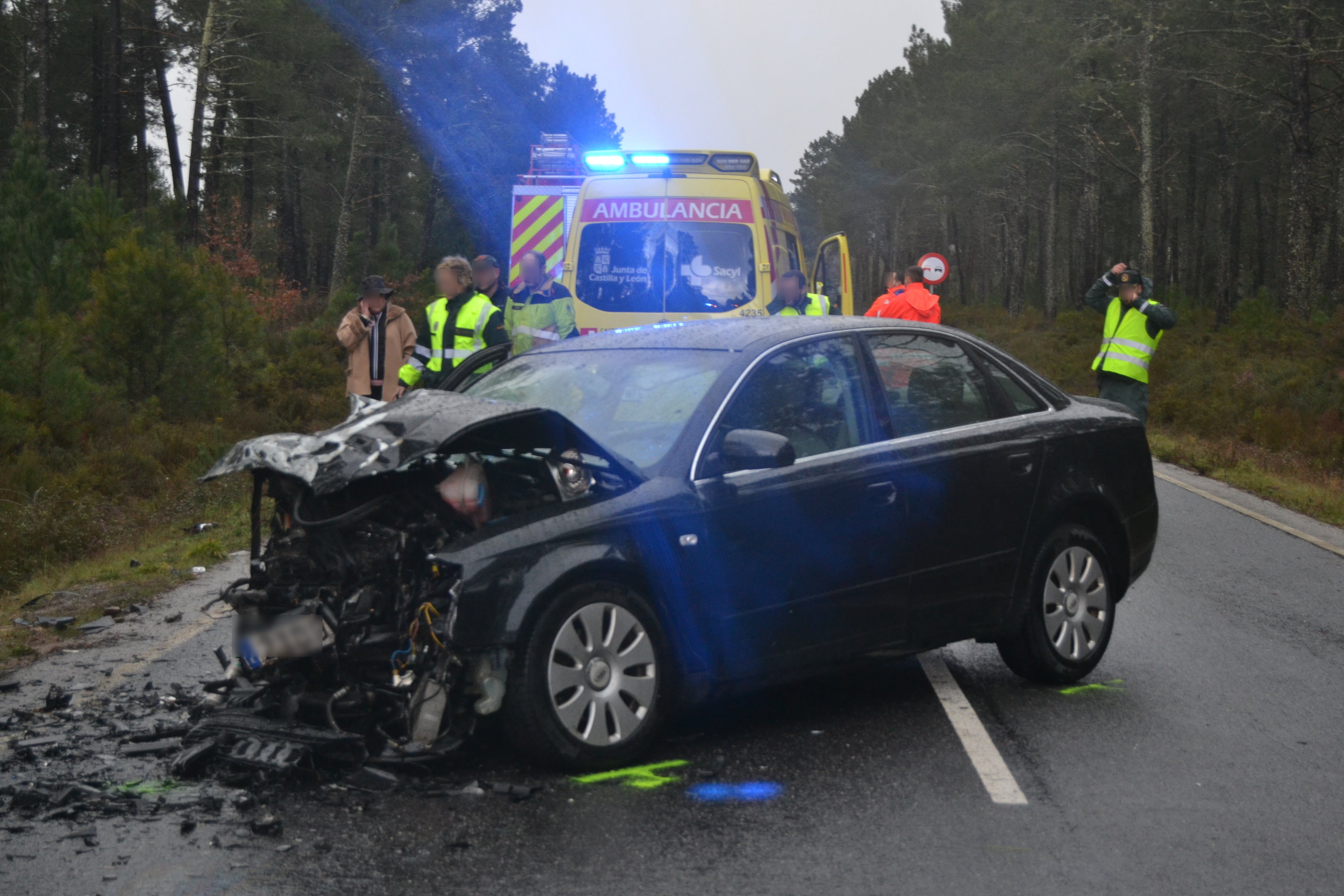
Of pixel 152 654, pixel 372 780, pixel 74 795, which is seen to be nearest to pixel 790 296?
pixel 152 654

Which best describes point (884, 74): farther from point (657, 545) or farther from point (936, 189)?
point (657, 545)

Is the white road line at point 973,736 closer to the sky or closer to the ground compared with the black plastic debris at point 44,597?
closer to the sky

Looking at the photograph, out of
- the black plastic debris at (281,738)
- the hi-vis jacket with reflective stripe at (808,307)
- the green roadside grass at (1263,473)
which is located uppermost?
the hi-vis jacket with reflective stripe at (808,307)

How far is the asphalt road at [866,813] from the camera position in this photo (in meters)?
3.95

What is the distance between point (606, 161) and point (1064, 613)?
7593 millimetres

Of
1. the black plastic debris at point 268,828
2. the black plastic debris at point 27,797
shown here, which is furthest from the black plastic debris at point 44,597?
the black plastic debris at point 268,828

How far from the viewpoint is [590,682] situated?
4914 mm

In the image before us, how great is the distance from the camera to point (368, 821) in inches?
171

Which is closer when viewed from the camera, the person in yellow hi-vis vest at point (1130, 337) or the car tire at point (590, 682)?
the car tire at point (590, 682)

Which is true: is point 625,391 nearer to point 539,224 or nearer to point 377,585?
point 377,585

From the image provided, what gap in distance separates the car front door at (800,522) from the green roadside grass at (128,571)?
364 centimetres

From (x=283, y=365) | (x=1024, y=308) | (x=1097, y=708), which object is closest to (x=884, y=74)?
(x=1024, y=308)

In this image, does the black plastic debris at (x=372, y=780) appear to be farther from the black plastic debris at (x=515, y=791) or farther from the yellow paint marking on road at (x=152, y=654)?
the yellow paint marking on road at (x=152, y=654)

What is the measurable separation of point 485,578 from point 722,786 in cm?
108
